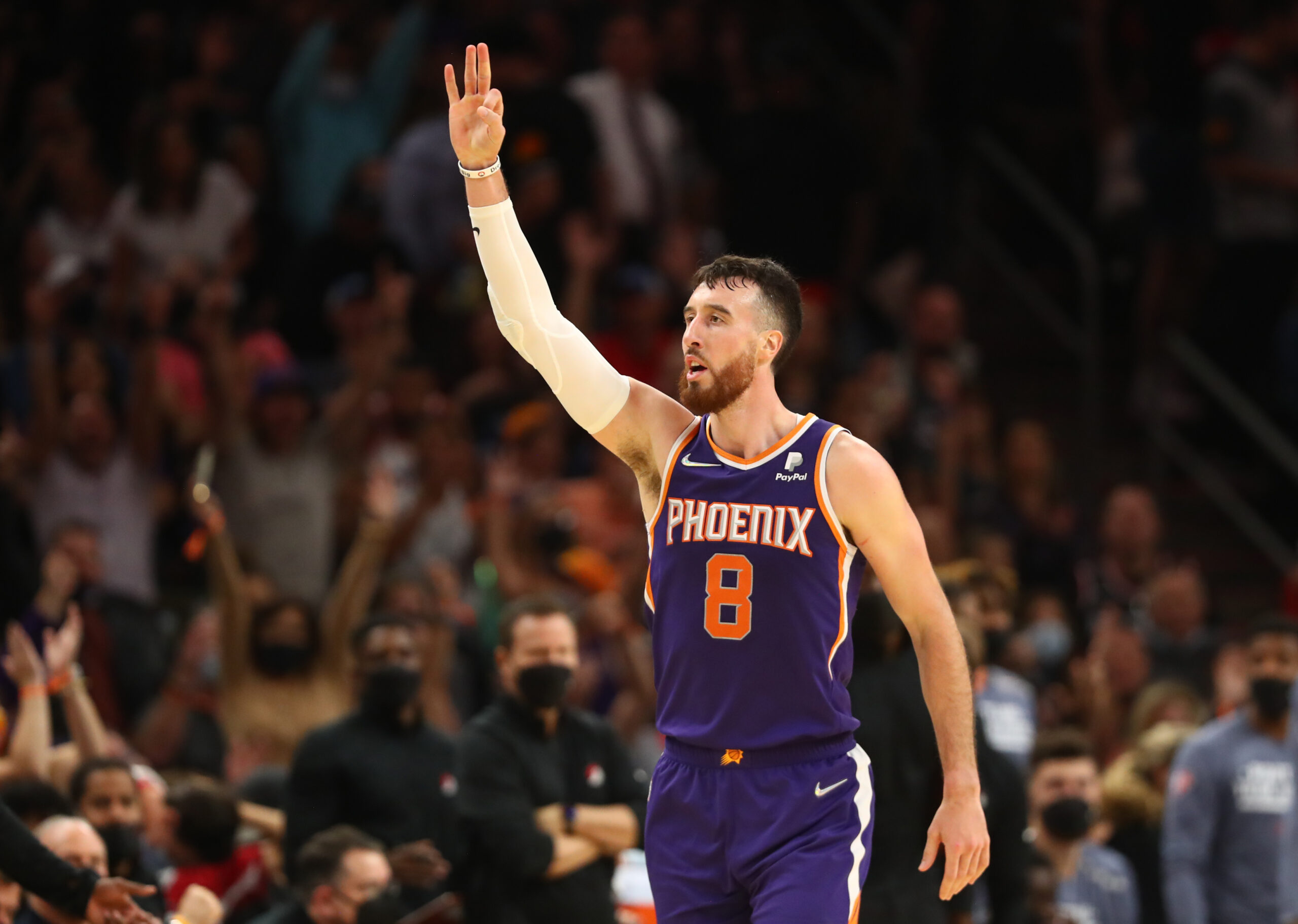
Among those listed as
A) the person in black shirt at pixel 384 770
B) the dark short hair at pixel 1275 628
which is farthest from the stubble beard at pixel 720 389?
the dark short hair at pixel 1275 628

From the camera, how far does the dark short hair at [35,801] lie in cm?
671

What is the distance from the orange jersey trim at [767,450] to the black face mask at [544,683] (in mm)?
2069

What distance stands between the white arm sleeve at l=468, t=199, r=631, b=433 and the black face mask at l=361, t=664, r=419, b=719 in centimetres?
257

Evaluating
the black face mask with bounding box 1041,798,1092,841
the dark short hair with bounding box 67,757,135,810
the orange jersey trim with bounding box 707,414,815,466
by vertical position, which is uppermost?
the orange jersey trim with bounding box 707,414,815,466

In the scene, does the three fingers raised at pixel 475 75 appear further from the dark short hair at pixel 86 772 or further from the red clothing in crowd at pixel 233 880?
the red clothing in crowd at pixel 233 880

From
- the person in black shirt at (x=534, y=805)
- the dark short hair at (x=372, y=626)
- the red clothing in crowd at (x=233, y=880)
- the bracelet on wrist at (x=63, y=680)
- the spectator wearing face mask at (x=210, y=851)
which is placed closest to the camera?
the person in black shirt at (x=534, y=805)

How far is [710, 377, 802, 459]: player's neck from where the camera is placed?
513cm

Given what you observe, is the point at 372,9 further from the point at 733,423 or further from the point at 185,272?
the point at 733,423

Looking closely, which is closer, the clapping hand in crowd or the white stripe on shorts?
the white stripe on shorts

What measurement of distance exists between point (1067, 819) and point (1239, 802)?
838 millimetres

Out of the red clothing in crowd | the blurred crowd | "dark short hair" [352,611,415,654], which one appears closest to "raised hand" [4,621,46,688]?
the blurred crowd

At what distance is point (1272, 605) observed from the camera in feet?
42.8

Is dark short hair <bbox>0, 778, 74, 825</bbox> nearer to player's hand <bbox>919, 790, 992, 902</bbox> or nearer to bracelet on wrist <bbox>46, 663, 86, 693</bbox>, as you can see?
bracelet on wrist <bbox>46, 663, 86, 693</bbox>

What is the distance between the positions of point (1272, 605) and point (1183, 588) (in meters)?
2.30
